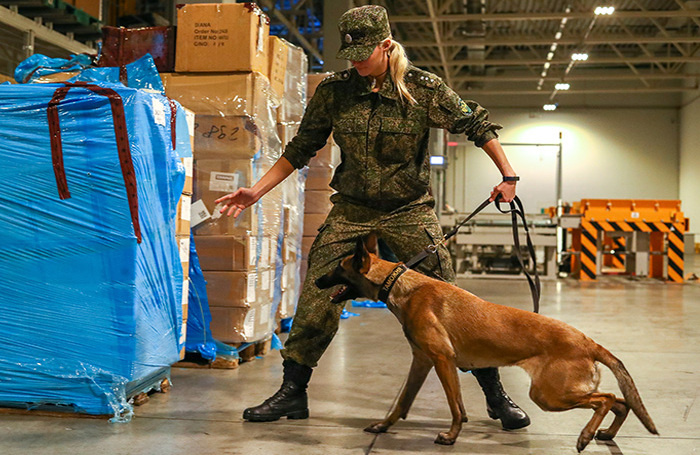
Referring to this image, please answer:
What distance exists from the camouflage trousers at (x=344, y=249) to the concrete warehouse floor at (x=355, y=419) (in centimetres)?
38

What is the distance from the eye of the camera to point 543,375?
2.74 meters

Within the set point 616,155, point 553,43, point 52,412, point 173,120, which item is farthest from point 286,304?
point 616,155

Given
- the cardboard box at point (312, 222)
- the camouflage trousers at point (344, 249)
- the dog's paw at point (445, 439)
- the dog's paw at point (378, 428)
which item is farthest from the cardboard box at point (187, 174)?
the cardboard box at point (312, 222)

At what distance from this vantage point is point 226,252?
4.62m

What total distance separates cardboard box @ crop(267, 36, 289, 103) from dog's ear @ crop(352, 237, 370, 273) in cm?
234

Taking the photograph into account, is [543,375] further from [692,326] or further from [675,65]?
[675,65]

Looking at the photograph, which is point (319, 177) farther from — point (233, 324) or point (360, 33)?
point (360, 33)

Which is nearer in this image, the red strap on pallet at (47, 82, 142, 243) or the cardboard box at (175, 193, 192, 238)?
the red strap on pallet at (47, 82, 142, 243)

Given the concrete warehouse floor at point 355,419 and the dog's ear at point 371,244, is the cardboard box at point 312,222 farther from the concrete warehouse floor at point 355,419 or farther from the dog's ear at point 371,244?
the dog's ear at point 371,244

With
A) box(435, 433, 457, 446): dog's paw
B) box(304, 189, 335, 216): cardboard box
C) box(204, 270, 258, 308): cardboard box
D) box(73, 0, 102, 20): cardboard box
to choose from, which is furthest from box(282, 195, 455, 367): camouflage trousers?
box(73, 0, 102, 20): cardboard box

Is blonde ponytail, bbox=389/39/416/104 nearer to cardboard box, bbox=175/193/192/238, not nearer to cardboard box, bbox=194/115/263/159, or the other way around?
cardboard box, bbox=175/193/192/238

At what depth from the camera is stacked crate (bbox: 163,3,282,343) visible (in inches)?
181

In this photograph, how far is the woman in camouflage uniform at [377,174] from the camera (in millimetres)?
3146

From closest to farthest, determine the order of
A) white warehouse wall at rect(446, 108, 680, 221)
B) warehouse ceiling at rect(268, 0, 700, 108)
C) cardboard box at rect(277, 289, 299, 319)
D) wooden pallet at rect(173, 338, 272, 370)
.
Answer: wooden pallet at rect(173, 338, 272, 370)
cardboard box at rect(277, 289, 299, 319)
warehouse ceiling at rect(268, 0, 700, 108)
white warehouse wall at rect(446, 108, 680, 221)
